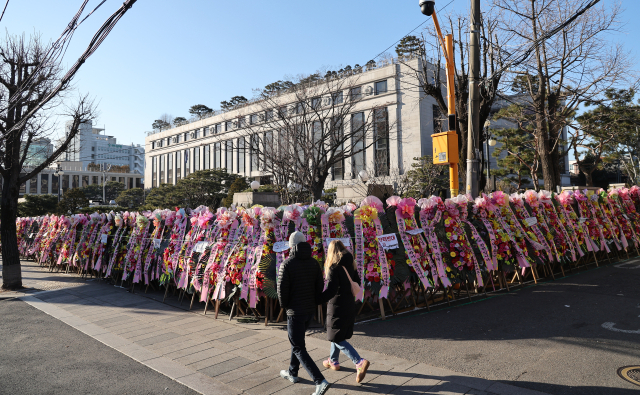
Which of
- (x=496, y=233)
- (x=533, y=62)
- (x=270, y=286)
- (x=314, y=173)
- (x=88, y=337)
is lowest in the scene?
(x=88, y=337)

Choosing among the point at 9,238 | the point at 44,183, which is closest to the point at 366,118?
the point at 9,238

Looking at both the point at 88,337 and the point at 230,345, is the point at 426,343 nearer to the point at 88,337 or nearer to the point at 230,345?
the point at 230,345

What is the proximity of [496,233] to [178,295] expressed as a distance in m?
7.47

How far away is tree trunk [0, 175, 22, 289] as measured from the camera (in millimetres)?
11719

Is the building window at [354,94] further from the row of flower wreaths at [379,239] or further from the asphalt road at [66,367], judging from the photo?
the asphalt road at [66,367]

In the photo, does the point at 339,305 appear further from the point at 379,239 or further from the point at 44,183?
the point at 44,183

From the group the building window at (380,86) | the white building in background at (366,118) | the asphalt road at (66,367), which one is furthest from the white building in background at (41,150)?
the building window at (380,86)

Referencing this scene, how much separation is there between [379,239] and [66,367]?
4.87 meters

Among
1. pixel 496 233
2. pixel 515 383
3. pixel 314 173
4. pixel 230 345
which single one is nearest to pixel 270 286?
pixel 230 345

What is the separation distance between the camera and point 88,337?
22.2ft

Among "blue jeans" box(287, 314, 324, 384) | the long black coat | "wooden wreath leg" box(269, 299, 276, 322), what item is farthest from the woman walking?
"wooden wreath leg" box(269, 299, 276, 322)

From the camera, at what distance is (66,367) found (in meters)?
5.36

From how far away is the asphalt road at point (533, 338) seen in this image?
4.44 m

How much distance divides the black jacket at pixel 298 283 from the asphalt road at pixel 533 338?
165cm
